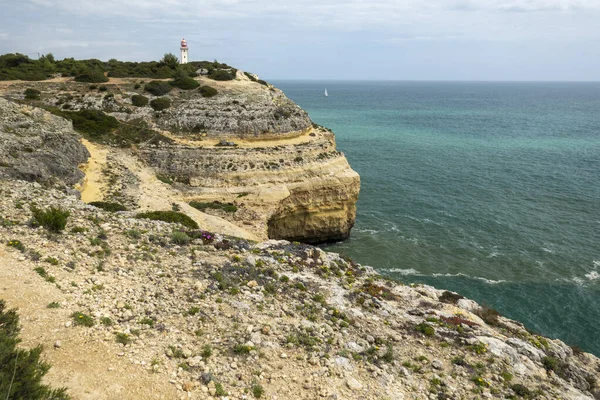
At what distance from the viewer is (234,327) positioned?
12.3 meters

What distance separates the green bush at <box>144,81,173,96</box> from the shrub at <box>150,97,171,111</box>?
2.37 meters

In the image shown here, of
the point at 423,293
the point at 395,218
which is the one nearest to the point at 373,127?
the point at 395,218

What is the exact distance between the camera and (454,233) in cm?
3984

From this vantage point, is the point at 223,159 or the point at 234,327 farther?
the point at 223,159

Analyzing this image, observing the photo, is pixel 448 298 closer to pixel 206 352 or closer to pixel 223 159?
pixel 206 352

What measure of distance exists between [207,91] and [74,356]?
1617 inches

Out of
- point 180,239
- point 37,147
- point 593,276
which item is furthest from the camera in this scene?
point 593,276

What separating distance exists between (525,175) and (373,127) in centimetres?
4736

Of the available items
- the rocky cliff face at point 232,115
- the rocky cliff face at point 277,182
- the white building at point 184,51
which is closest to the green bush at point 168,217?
the rocky cliff face at point 277,182

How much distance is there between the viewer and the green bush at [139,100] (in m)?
44.4

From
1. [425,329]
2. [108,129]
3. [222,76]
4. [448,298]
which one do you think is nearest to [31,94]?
[108,129]

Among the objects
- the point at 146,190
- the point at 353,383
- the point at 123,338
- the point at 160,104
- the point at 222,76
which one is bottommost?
the point at 353,383

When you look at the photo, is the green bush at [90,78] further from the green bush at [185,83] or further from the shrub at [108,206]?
the shrub at [108,206]

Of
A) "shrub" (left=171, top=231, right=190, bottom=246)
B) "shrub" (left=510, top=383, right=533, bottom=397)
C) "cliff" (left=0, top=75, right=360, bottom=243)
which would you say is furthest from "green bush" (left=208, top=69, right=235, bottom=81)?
"shrub" (left=510, top=383, right=533, bottom=397)
